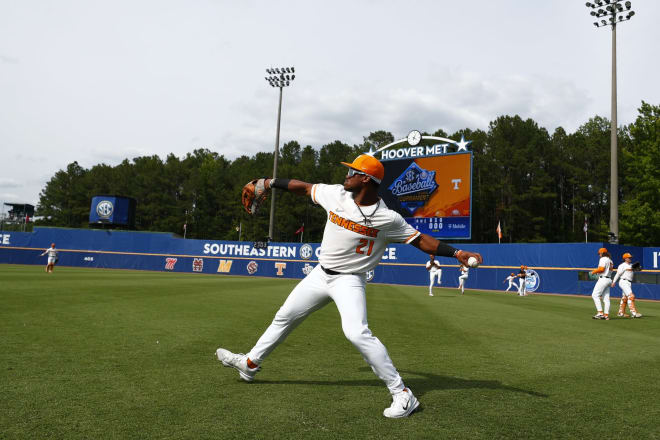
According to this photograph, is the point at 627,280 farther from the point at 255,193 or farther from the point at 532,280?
the point at 532,280

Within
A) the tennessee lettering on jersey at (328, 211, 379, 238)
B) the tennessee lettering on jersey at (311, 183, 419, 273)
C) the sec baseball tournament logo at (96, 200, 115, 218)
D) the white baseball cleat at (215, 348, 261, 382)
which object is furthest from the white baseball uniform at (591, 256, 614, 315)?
the sec baseball tournament logo at (96, 200, 115, 218)

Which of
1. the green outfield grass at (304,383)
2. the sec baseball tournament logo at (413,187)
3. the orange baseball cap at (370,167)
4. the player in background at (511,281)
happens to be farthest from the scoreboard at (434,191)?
the orange baseball cap at (370,167)

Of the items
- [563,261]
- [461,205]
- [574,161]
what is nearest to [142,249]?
[461,205]

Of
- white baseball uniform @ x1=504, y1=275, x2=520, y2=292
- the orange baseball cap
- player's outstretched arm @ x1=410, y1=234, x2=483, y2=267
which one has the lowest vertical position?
→ white baseball uniform @ x1=504, y1=275, x2=520, y2=292

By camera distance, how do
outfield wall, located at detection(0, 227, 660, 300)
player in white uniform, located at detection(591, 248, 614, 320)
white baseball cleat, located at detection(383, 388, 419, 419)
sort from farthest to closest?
outfield wall, located at detection(0, 227, 660, 300)
player in white uniform, located at detection(591, 248, 614, 320)
white baseball cleat, located at detection(383, 388, 419, 419)

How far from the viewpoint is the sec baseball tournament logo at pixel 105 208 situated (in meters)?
50.9

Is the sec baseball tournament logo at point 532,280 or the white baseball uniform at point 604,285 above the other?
the white baseball uniform at point 604,285

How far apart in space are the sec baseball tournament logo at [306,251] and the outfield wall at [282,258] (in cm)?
8

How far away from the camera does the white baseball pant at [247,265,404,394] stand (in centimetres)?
403

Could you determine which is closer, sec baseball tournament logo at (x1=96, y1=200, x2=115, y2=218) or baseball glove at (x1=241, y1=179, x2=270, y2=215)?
baseball glove at (x1=241, y1=179, x2=270, y2=215)

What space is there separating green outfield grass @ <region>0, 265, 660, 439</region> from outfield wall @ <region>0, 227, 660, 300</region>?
19.9 metres

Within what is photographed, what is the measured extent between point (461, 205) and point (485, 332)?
22118 mm

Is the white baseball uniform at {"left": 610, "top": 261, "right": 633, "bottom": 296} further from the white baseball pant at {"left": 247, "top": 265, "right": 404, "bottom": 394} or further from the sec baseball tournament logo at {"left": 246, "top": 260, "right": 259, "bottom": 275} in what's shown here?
the sec baseball tournament logo at {"left": 246, "top": 260, "right": 259, "bottom": 275}

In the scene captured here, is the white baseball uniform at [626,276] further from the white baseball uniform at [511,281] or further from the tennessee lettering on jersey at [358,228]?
the white baseball uniform at [511,281]
